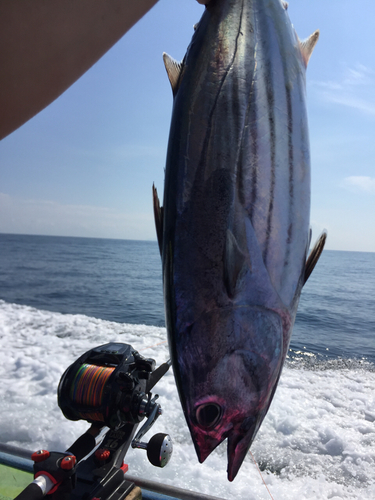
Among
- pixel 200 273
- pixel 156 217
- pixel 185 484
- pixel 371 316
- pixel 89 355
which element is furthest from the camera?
pixel 371 316

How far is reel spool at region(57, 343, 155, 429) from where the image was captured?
2.11 meters

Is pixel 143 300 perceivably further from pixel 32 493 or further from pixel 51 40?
pixel 51 40

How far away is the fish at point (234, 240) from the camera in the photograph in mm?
660

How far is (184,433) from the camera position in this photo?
468 cm

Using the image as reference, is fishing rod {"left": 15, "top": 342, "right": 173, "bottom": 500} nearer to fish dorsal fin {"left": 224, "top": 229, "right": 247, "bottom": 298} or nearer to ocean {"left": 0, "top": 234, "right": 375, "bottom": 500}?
fish dorsal fin {"left": 224, "top": 229, "right": 247, "bottom": 298}

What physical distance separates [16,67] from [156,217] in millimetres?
689

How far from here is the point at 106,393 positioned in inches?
82.6

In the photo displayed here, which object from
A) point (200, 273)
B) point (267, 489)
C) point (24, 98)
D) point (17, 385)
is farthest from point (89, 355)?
point (17, 385)

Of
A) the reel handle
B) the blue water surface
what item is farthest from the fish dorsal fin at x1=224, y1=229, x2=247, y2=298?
the blue water surface

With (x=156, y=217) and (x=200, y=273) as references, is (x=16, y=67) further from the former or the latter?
(x=200, y=273)

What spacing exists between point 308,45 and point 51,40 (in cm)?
73

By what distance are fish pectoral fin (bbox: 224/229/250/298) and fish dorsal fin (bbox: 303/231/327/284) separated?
16 cm

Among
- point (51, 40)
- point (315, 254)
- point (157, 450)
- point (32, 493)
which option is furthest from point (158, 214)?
point (157, 450)

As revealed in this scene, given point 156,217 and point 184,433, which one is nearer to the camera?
point 156,217
